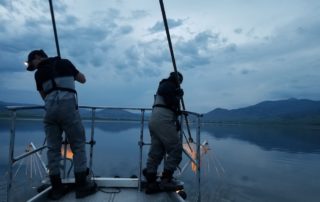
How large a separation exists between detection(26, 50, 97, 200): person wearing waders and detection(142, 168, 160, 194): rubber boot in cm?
85

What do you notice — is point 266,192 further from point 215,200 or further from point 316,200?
point 215,200

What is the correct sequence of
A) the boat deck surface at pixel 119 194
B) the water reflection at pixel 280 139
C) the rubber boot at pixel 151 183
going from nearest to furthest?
the boat deck surface at pixel 119 194
the rubber boot at pixel 151 183
the water reflection at pixel 280 139

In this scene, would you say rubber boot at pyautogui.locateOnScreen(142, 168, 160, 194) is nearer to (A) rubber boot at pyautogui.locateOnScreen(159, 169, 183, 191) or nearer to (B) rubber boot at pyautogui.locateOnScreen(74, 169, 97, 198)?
(A) rubber boot at pyautogui.locateOnScreen(159, 169, 183, 191)

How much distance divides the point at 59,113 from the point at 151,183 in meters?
1.73

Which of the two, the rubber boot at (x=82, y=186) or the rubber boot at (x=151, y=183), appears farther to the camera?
the rubber boot at (x=151, y=183)

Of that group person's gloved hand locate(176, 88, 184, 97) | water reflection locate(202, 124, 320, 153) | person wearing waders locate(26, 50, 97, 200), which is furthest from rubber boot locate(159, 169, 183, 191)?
water reflection locate(202, 124, 320, 153)

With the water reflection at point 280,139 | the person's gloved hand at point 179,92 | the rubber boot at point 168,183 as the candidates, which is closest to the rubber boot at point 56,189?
the rubber boot at point 168,183

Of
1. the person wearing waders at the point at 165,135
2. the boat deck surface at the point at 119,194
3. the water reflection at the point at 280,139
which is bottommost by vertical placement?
the water reflection at the point at 280,139

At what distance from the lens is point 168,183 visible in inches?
180

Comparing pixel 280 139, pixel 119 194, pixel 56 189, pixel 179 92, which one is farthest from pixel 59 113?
pixel 280 139

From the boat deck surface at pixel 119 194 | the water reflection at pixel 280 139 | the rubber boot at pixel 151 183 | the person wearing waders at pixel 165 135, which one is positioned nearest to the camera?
the boat deck surface at pixel 119 194

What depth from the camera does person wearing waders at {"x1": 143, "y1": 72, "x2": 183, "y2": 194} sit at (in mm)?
4645

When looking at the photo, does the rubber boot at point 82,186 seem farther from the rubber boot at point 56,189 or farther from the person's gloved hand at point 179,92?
the person's gloved hand at point 179,92

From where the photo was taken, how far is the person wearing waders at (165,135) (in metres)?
4.64
